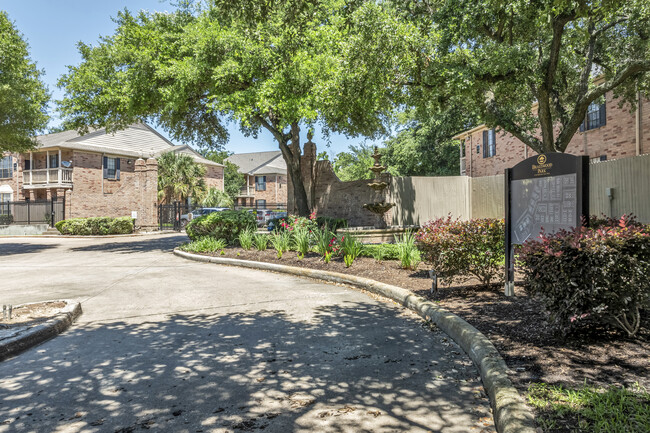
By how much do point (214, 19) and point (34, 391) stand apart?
1568cm

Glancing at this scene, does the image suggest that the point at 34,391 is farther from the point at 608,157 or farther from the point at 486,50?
the point at 608,157

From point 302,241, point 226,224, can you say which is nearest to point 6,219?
point 226,224

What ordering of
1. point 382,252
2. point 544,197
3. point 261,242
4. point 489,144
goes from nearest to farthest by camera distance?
1. point 544,197
2. point 382,252
3. point 261,242
4. point 489,144

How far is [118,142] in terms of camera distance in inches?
1506

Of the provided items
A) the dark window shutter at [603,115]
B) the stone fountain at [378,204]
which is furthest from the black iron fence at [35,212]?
the dark window shutter at [603,115]

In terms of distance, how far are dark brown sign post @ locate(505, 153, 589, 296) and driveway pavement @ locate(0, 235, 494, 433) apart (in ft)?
6.79

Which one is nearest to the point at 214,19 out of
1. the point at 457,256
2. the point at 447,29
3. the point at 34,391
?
the point at 447,29

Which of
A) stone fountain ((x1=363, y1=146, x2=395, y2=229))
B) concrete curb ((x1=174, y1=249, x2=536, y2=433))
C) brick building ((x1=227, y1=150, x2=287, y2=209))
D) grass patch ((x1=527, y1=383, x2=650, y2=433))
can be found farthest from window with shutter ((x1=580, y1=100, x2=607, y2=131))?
brick building ((x1=227, y1=150, x2=287, y2=209))

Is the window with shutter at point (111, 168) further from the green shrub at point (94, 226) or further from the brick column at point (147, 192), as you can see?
the green shrub at point (94, 226)

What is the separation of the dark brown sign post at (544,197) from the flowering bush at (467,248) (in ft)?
1.73

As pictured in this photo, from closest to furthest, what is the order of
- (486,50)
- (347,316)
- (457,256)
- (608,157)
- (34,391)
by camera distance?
(34,391), (347,316), (457,256), (486,50), (608,157)

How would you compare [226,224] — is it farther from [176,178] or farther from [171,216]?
[176,178]

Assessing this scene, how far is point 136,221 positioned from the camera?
29.2 m

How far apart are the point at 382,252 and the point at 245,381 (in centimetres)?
732
